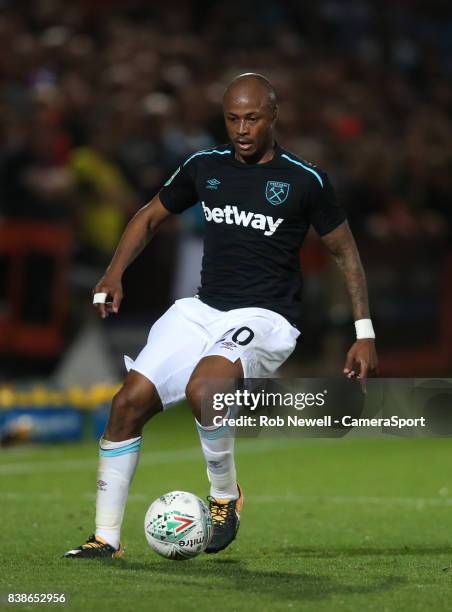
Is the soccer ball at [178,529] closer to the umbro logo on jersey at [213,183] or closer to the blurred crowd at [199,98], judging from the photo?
the umbro logo on jersey at [213,183]

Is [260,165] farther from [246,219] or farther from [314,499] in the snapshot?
[314,499]

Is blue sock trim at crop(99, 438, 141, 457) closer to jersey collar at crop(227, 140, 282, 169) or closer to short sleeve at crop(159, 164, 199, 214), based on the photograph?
short sleeve at crop(159, 164, 199, 214)

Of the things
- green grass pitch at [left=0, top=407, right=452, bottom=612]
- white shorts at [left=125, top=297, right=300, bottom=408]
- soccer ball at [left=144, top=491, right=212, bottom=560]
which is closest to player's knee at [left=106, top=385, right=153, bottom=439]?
white shorts at [left=125, top=297, right=300, bottom=408]

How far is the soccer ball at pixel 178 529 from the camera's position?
6.80 metres

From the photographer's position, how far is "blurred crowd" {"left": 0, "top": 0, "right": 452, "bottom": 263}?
570 inches

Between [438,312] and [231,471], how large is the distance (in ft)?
30.7

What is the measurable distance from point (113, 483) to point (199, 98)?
30.9 ft

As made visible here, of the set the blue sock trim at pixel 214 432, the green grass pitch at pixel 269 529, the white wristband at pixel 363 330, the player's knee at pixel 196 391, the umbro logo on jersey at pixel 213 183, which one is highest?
the umbro logo on jersey at pixel 213 183

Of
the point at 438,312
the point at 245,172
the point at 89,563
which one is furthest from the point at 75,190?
the point at 89,563

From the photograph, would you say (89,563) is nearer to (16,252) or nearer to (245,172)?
(245,172)

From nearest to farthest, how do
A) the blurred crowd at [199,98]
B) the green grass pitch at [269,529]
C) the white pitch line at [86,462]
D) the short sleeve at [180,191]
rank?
the green grass pitch at [269,529] → the short sleeve at [180,191] → the white pitch line at [86,462] → the blurred crowd at [199,98]

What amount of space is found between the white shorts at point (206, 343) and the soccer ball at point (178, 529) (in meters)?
0.55

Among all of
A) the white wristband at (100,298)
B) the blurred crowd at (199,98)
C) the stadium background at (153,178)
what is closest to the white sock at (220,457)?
the white wristband at (100,298)

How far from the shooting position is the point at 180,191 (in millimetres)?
7613
